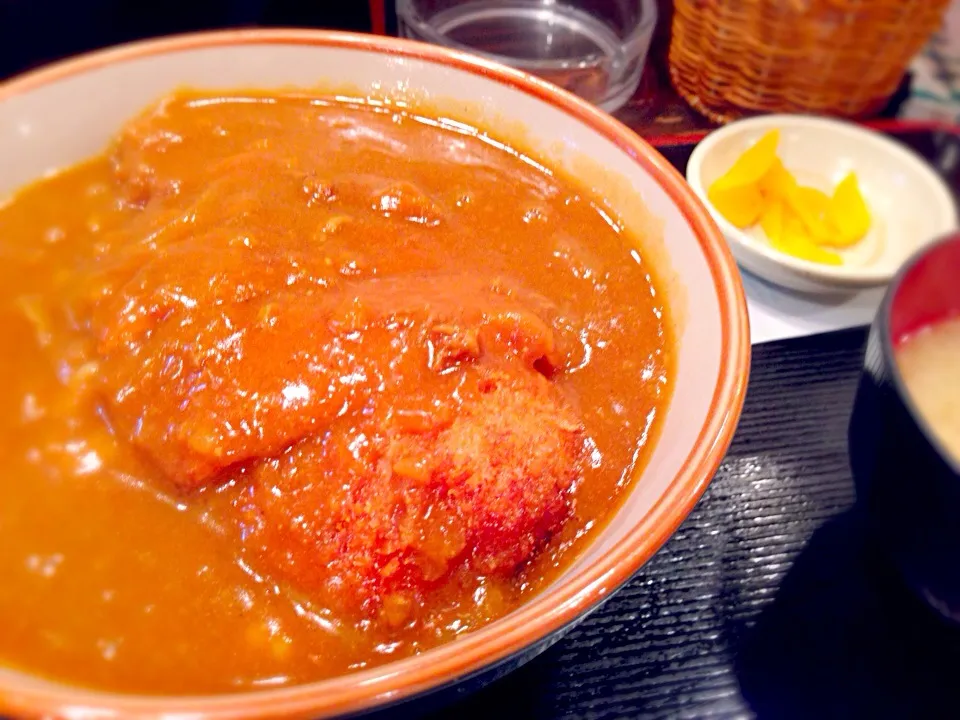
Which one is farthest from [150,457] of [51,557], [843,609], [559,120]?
[843,609]

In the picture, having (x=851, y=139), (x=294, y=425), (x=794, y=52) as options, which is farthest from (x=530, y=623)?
(x=794, y=52)

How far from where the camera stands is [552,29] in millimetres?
3021

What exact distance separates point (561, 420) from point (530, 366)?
14 cm

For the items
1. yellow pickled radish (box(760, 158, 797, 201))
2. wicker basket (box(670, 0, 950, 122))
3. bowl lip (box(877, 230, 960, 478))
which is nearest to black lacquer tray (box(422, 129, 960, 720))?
bowl lip (box(877, 230, 960, 478))

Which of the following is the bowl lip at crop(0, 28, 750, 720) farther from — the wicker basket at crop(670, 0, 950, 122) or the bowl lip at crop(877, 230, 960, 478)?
the wicker basket at crop(670, 0, 950, 122)

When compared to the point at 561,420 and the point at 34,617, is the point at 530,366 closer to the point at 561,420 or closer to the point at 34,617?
the point at 561,420

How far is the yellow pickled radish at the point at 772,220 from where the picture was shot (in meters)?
2.30

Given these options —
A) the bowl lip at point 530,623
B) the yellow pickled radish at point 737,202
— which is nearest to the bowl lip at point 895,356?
the bowl lip at point 530,623

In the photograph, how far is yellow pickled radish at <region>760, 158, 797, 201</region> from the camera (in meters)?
2.38

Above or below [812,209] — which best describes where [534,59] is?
above

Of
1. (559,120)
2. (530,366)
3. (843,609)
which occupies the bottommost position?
(843,609)

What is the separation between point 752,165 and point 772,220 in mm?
192

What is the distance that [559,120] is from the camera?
192 cm

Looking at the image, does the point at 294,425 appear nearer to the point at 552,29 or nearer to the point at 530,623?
the point at 530,623
